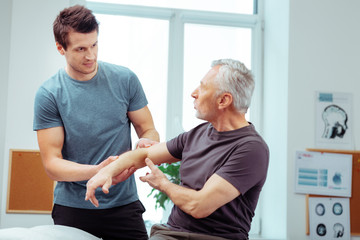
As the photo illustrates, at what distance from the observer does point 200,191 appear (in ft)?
5.21

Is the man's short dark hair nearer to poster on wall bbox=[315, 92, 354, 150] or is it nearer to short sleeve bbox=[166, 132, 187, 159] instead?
short sleeve bbox=[166, 132, 187, 159]

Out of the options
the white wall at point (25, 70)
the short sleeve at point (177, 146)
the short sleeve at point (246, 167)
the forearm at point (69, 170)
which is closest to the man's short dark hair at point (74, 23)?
the forearm at point (69, 170)

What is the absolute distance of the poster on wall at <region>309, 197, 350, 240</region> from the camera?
3.93 meters

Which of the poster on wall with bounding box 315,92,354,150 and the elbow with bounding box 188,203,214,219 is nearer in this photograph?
the elbow with bounding box 188,203,214,219

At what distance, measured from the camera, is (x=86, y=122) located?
6.34ft

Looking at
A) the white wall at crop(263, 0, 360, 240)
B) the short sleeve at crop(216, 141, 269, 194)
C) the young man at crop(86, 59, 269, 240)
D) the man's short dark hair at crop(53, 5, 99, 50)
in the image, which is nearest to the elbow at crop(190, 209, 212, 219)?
the young man at crop(86, 59, 269, 240)

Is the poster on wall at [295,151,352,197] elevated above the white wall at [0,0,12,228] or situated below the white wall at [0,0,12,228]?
below

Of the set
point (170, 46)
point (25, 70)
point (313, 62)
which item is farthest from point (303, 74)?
point (25, 70)

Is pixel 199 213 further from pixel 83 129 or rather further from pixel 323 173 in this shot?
pixel 323 173

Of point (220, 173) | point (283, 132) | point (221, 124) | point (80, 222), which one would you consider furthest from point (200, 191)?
point (283, 132)

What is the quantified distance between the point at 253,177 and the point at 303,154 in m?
2.49

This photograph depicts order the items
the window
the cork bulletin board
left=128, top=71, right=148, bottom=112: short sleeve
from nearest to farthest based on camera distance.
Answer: left=128, top=71, right=148, bottom=112: short sleeve < the cork bulletin board < the window

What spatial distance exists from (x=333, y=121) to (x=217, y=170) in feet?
8.81

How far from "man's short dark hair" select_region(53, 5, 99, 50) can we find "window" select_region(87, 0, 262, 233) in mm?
2368
